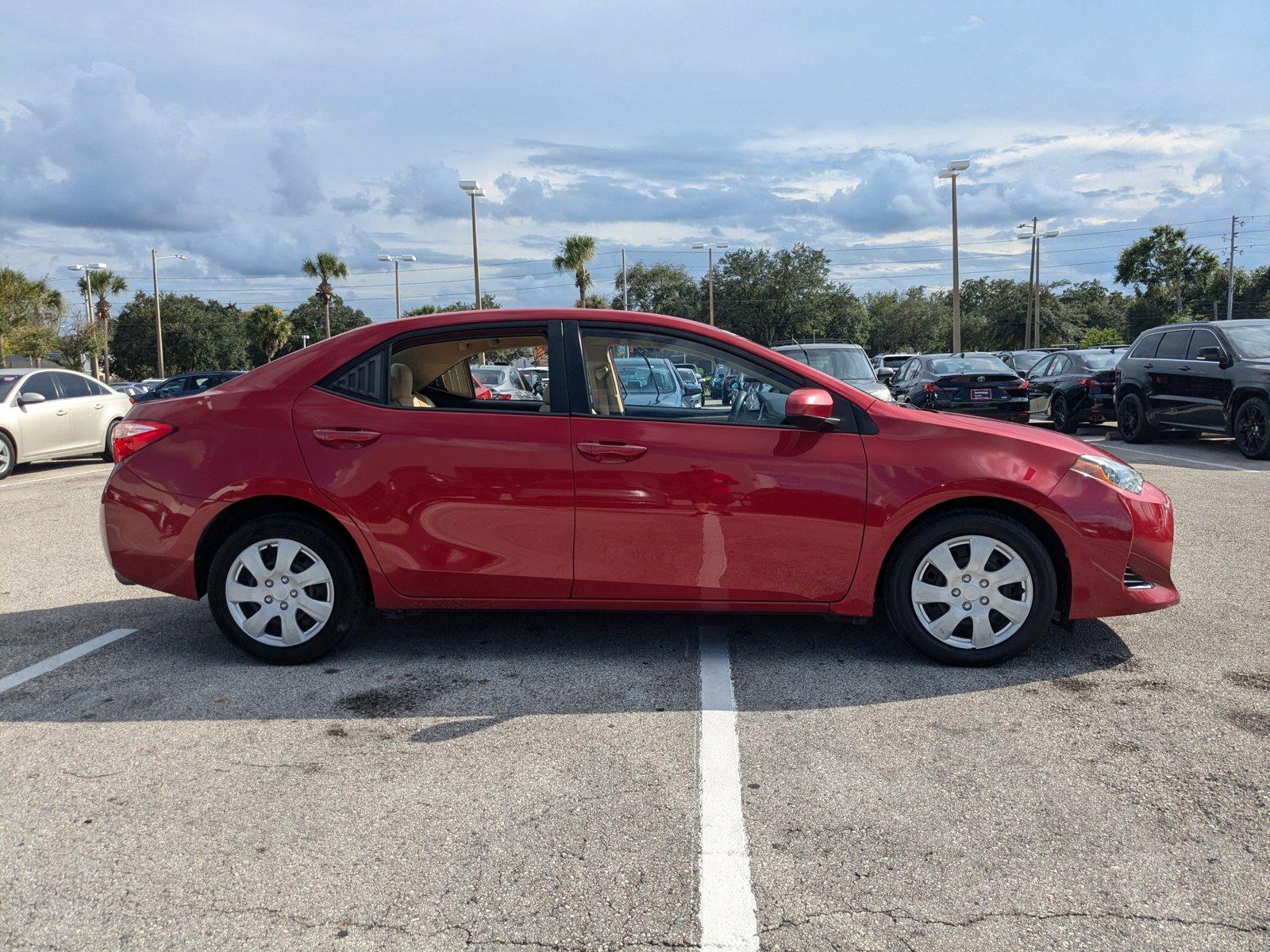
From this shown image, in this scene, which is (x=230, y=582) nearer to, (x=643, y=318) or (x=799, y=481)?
(x=643, y=318)

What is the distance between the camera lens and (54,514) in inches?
376

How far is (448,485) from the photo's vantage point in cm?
443

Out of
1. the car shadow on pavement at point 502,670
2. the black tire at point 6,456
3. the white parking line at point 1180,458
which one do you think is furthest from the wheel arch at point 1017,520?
the black tire at point 6,456

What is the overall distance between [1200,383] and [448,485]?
12.3 m

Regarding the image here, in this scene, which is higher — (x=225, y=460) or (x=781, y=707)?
(x=225, y=460)

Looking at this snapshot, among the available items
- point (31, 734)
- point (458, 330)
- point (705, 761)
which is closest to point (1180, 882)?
point (705, 761)

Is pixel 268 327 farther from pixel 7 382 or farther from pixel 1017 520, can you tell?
pixel 1017 520

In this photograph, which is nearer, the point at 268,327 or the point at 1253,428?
the point at 1253,428

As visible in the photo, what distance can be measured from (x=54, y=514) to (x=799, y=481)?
26.4 ft

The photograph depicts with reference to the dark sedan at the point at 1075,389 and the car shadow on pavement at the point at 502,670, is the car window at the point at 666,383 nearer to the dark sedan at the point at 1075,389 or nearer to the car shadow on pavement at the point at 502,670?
the car shadow on pavement at the point at 502,670

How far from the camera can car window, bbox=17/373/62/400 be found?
13859 millimetres

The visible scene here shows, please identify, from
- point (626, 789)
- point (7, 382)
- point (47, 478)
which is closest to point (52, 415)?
point (7, 382)

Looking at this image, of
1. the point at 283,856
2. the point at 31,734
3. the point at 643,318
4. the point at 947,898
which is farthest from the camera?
the point at 643,318

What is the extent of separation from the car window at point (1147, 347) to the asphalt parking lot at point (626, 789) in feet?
34.7
